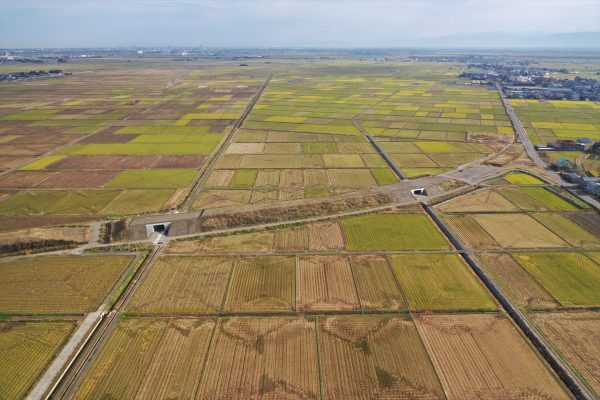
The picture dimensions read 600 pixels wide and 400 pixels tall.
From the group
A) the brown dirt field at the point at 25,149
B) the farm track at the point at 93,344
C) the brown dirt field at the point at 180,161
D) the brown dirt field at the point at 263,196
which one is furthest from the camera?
the brown dirt field at the point at 25,149

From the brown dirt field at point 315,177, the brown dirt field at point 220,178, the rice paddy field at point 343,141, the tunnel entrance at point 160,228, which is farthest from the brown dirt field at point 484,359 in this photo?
the brown dirt field at point 220,178

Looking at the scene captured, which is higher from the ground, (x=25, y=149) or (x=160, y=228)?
(x=25, y=149)

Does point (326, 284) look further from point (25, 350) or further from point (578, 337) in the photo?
point (25, 350)

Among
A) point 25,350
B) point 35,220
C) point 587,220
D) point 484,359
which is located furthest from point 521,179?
point 35,220

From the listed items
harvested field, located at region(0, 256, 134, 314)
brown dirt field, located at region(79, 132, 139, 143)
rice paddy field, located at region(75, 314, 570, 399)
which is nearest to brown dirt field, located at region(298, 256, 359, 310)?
rice paddy field, located at region(75, 314, 570, 399)

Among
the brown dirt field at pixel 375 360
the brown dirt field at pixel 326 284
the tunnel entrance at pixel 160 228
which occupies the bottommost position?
the brown dirt field at pixel 375 360

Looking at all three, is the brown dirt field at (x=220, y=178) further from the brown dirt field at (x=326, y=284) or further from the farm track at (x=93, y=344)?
the brown dirt field at (x=326, y=284)
